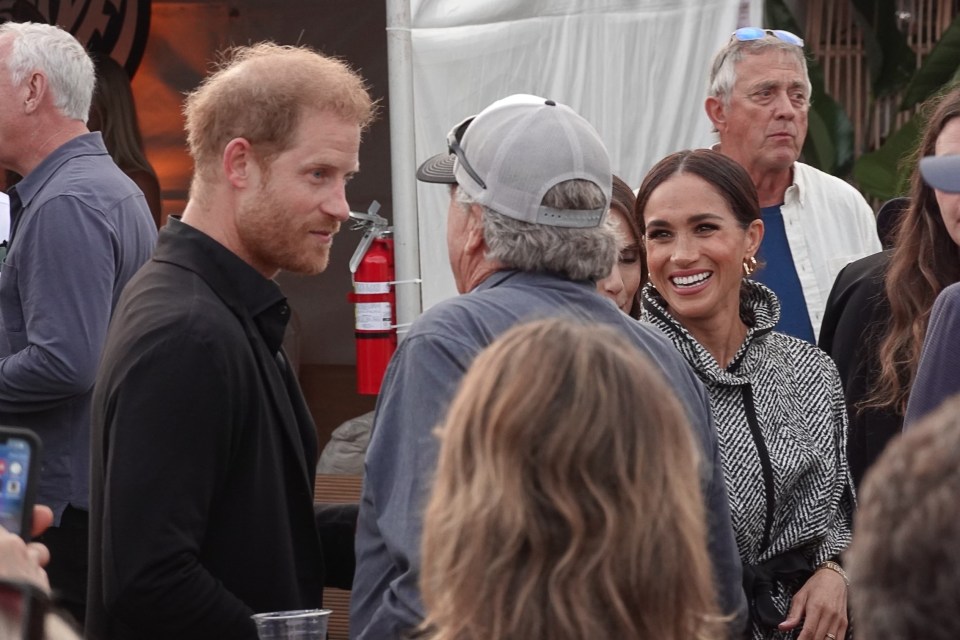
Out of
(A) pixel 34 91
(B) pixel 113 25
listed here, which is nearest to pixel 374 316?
(A) pixel 34 91

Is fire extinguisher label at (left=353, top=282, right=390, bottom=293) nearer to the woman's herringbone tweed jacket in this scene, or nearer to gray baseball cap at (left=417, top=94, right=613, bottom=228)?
the woman's herringbone tweed jacket

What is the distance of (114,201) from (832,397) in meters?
1.94

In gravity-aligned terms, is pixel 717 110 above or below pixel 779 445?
above

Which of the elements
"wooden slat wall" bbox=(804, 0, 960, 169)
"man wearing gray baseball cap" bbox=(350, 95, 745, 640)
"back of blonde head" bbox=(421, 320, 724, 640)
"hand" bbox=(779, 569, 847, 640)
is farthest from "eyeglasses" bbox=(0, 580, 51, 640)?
"wooden slat wall" bbox=(804, 0, 960, 169)

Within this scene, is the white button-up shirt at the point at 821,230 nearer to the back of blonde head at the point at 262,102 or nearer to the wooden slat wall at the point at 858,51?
the wooden slat wall at the point at 858,51

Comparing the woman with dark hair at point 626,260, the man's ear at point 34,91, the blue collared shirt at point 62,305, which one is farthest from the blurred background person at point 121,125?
the woman with dark hair at point 626,260

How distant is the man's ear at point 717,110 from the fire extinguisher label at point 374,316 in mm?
1326

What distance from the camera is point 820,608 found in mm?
2820

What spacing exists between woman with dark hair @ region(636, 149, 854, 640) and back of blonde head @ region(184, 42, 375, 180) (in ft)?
2.87

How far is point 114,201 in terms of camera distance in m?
3.69

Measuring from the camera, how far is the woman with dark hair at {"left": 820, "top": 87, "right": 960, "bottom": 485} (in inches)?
129

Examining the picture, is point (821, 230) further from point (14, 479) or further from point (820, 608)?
point (14, 479)

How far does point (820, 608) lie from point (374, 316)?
7.99 feet

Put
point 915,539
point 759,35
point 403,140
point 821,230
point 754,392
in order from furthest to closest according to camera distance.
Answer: point 403,140 < point 759,35 < point 821,230 < point 754,392 < point 915,539
